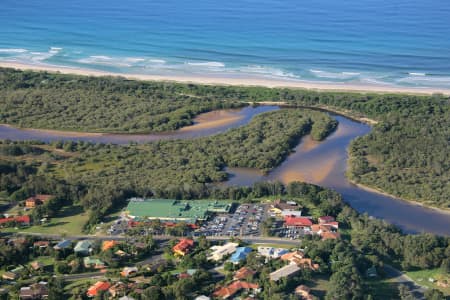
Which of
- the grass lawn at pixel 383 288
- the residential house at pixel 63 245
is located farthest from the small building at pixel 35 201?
the grass lawn at pixel 383 288

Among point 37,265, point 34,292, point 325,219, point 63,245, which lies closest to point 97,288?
point 34,292

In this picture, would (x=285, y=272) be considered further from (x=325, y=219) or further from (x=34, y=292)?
(x=34, y=292)

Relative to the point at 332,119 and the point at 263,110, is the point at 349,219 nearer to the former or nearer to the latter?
the point at 332,119

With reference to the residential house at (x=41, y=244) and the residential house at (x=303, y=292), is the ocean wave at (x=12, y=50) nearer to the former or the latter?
the residential house at (x=41, y=244)

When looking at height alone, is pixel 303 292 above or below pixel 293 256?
below

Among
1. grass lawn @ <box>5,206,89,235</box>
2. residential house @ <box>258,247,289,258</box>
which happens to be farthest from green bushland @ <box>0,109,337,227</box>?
residential house @ <box>258,247,289,258</box>

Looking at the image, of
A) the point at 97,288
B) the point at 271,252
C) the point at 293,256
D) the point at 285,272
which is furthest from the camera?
the point at 271,252
